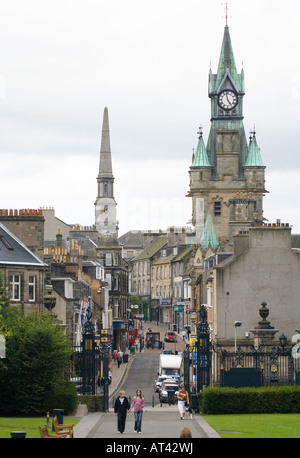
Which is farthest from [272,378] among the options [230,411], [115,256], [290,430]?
[115,256]

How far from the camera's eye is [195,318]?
11819 centimetres

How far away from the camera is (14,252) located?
7044cm

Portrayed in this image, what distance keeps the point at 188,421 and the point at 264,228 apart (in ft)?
104

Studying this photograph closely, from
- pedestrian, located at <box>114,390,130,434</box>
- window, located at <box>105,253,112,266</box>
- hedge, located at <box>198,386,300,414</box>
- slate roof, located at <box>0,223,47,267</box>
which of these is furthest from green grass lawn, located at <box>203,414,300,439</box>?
window, located at <box>105,253,112,266</box>

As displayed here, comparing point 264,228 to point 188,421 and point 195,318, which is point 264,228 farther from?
point 195,318

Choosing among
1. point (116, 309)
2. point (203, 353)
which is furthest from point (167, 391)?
point (116, 309)

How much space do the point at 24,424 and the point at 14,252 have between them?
26.4 metres

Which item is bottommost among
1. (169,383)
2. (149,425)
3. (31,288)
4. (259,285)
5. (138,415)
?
(149,425)

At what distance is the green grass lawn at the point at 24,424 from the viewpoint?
1587 inches

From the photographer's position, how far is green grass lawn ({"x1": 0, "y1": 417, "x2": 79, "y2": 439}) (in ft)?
132

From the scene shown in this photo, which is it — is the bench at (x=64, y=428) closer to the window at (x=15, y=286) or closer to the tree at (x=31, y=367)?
the tree at (x=31, y=367)

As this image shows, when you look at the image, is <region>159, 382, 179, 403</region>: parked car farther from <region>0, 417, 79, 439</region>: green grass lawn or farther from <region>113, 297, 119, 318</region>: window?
<region>113, 297, 119, 318</region>: window

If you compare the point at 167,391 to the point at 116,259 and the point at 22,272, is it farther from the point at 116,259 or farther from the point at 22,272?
the point at 116,259

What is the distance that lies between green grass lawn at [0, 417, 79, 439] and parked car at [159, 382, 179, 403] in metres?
23.9
